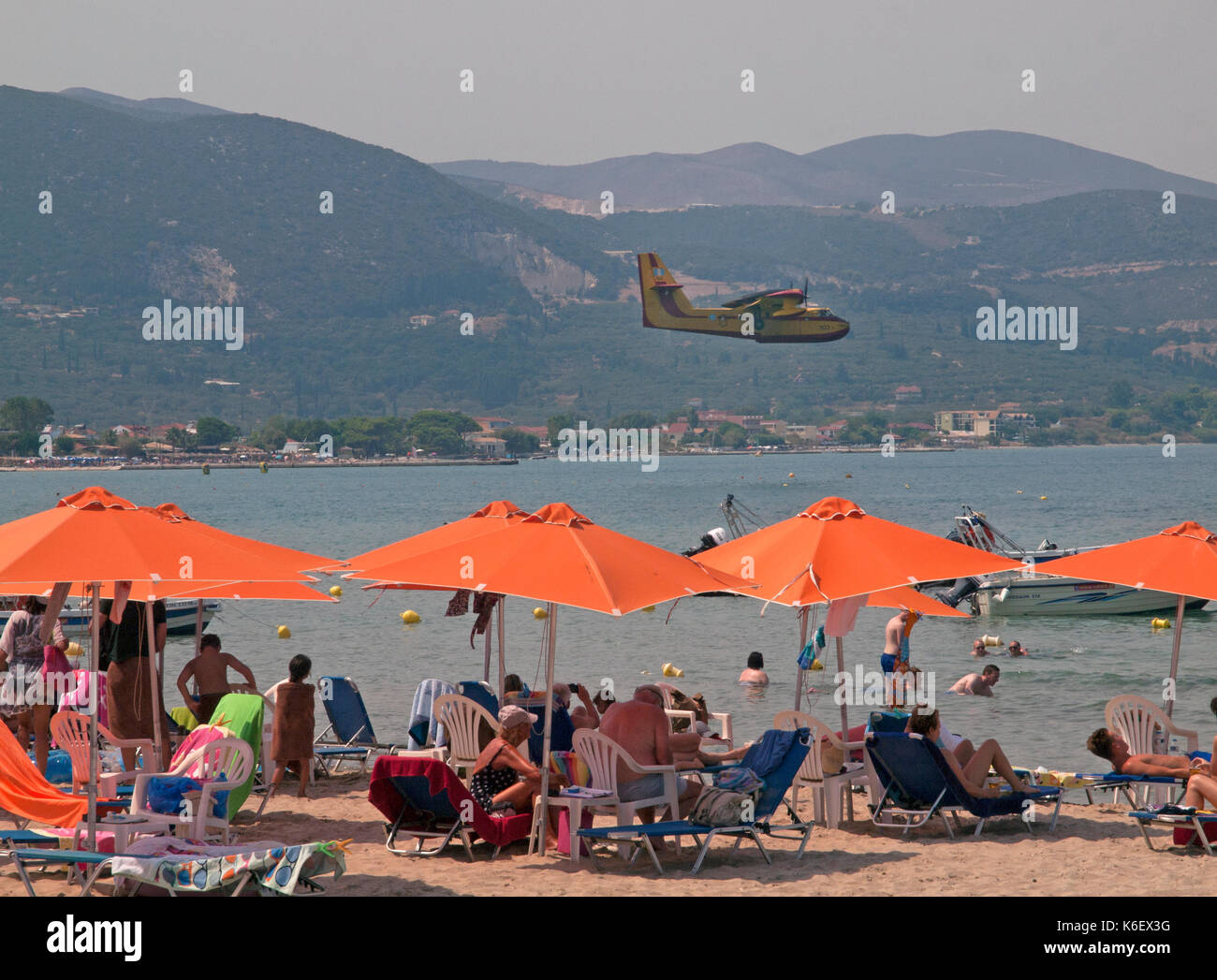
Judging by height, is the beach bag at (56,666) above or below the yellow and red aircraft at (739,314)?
below

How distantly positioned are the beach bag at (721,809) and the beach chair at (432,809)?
1.02m

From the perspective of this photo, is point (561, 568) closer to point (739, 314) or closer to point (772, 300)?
point (739, 314)

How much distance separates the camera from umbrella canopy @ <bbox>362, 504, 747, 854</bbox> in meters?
6.74

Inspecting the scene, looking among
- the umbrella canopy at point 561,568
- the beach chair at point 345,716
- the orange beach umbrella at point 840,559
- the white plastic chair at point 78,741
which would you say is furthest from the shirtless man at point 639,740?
the beach chair at point 345,716

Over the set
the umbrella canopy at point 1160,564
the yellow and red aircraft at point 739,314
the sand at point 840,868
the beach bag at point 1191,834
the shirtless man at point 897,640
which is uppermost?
the yellow and red aircraft at point 739,314

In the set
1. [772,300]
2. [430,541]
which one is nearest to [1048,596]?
[430,541]

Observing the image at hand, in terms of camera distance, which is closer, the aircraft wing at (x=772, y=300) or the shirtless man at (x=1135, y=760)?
the shirtless man at (x=1135, y=760)

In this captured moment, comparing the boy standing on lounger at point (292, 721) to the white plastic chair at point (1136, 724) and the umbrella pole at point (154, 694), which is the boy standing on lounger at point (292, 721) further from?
the white plastic chair at point (1136, 724)

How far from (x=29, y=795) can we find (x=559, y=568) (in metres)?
3.17

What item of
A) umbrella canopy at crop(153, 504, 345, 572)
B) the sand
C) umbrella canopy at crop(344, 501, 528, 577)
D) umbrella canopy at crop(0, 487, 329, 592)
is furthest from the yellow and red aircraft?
umbrella canopy at crop(0, 487, 329, 592)

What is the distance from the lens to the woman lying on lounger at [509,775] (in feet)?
25.0

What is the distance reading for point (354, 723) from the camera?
11320 millimetres

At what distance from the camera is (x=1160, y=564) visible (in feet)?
28.8

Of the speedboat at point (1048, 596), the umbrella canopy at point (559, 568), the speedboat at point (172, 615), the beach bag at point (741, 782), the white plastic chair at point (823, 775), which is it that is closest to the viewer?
the umbrella canopy at point (559, 568)
